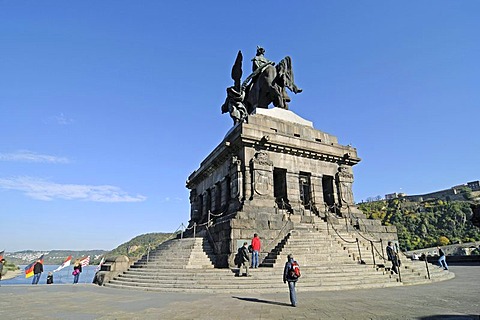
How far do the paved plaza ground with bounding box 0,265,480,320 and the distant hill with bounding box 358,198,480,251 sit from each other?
66.0 metres

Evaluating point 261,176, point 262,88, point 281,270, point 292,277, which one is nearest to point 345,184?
point 261,176

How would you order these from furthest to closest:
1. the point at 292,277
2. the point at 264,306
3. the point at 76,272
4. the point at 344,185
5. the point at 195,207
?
1. the point at 195,207
2. the point at 344,185
3. the point at 76,272
4. the point at 292,277
5. the point at 264,306

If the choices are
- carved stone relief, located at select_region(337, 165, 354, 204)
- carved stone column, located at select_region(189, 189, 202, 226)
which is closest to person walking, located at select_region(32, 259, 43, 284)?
carved stone column, located at select_region(189, 189, 202, 226)

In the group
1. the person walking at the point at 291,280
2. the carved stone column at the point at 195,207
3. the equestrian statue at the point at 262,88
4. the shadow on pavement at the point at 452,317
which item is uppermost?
the equestrian statue at the point at 262,88

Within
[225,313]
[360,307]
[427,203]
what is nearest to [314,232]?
[360,307]

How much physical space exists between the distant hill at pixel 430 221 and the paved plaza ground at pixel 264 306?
2598 inches

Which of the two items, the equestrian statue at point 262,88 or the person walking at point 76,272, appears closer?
the person walking at point 76,272

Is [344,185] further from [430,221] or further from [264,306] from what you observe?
Answer: [430,221]

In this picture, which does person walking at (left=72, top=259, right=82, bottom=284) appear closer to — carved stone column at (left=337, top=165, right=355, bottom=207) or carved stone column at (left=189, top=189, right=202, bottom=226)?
carved stone column at (left=189, top=189, right=202, bottom=226)

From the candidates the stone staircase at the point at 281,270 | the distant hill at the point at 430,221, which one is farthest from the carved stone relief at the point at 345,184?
the distant hill at the point at 430,221

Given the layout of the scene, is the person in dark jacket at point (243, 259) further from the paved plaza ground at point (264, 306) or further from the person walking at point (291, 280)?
the person walking at point (291, 280)

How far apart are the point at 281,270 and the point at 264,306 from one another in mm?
4515

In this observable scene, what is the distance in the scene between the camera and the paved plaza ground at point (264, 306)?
6453mm

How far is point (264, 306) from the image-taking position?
756 centimetres
